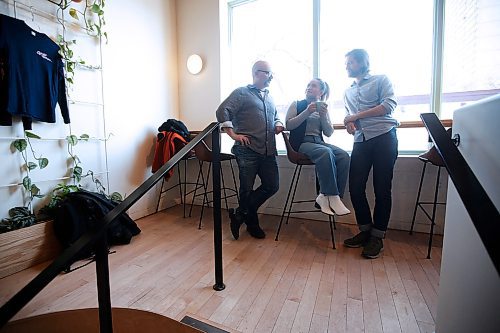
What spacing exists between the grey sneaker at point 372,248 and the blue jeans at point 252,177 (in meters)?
0.84

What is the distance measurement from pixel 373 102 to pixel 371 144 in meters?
0.32

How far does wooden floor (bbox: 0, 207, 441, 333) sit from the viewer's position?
123 cm

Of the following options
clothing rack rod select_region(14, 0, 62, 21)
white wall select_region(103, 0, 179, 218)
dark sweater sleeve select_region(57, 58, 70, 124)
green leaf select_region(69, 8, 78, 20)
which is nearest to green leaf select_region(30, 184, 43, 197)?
dark sweater sleeve select_region(57, 58, 70, 124)

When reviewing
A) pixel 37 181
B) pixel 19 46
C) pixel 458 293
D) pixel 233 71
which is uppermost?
pixel 233 71

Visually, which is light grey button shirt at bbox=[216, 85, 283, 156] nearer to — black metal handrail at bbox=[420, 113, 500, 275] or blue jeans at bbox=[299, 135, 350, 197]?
blue jeans at bbox=[299, 135, 350, 197]

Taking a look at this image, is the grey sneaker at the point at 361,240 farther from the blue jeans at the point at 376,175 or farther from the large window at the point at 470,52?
the large window at the point at 470,52

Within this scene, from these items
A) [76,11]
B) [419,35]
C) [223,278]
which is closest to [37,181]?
[76,11]

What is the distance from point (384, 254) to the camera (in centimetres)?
189

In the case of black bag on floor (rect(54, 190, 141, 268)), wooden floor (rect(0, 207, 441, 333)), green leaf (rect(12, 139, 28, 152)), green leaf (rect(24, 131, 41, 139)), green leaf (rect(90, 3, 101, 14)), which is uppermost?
green leaf (rect(90, 3, 101, 14))

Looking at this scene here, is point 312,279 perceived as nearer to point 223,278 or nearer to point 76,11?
point 223,278

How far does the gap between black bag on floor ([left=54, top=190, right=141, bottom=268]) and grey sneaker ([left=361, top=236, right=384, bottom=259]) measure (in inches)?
72.2

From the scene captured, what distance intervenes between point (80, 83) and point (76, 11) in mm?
594

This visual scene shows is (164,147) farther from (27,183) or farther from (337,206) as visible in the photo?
(337,206)

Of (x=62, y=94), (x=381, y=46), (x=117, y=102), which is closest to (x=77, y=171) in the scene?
(x=62, y=94)
